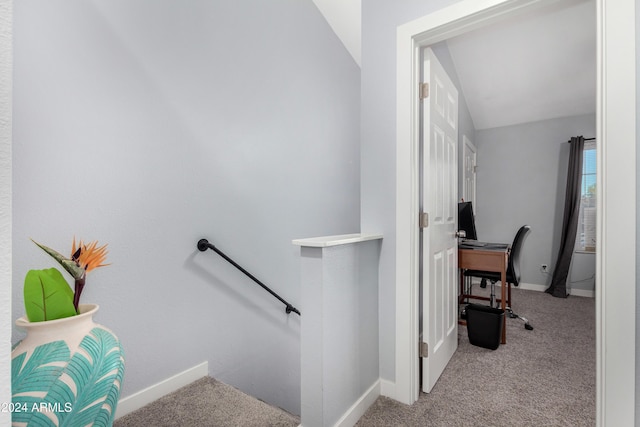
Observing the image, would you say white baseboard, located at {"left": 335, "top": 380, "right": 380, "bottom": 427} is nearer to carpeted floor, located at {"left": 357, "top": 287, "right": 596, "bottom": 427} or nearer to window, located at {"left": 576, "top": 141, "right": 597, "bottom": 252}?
carpeted floor, located at {"left": 357, "top": 287, "right": 596, "bottom": 427}

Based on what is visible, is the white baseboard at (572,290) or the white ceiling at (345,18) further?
the white baseboard at (572,290)

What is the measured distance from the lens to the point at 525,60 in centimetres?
334

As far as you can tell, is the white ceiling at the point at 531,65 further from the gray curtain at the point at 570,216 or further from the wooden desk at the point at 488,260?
the wooden desk at the point at 488,260

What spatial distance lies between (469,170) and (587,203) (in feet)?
5.31

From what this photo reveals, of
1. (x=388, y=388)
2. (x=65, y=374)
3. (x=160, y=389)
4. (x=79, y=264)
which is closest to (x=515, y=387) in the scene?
(x=388, y=388)

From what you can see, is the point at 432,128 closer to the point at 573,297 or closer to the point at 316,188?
the point at 316,188

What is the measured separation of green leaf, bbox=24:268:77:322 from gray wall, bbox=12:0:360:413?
468mm

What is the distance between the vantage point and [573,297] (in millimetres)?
4027

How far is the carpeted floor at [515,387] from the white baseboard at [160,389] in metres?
0.99

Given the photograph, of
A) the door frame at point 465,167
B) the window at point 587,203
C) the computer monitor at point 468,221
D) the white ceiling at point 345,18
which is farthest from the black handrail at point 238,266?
the window at point 587,203

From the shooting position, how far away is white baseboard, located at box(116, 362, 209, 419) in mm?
1514

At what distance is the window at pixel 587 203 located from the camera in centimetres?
416

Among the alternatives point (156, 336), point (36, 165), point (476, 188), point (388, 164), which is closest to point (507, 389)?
point (388, 164)

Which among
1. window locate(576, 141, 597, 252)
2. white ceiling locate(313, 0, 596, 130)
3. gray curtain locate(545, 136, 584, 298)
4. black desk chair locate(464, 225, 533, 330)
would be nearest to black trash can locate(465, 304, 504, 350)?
black desk chair locate(464, 225, 533, 330)
